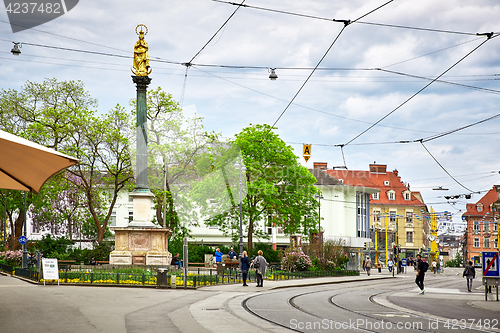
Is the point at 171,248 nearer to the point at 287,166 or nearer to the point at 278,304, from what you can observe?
the point at 287,166

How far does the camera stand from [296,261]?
1519 inches

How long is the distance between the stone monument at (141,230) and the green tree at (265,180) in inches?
528

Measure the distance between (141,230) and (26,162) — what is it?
Result: 21321mm

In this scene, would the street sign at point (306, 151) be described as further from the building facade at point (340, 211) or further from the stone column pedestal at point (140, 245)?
the building facade at point (340, 211)

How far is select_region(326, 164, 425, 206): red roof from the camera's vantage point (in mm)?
96838

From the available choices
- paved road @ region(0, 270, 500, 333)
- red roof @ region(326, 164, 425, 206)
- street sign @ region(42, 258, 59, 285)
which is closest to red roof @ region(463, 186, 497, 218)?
red roof @ region(326, 164, 425, 206)

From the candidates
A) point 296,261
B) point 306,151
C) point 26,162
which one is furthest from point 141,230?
point 26,162

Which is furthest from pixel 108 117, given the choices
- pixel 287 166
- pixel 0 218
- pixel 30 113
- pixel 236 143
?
pixel 0 218

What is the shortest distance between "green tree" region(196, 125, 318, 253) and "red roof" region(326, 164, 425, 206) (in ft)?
161

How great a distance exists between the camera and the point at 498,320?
→ 14.2 metres

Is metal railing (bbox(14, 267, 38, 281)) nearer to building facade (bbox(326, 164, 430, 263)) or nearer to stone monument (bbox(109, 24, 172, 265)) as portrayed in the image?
stone monument (bbox(109, 24, 172, 265))

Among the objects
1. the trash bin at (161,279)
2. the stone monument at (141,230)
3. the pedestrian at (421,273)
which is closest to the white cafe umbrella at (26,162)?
the trash bin at (161,279)

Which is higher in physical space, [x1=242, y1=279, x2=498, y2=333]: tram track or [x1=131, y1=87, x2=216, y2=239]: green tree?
[x1=131, y1=87, x2=216, y2=239]: green tree

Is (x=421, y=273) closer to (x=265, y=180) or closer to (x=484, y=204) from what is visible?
(x=265, y=180)
